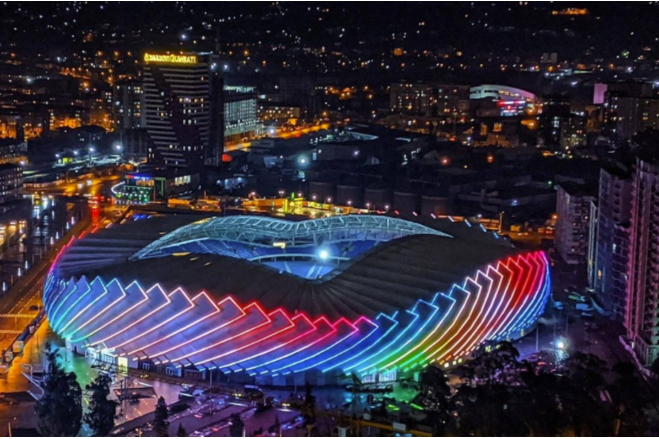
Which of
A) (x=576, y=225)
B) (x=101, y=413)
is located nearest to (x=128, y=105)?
(x=576, y=225)

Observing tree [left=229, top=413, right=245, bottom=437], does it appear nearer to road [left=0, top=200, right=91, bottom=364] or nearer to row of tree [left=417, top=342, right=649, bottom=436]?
row of tree [left=417, top=342, right=649, bottom=436]

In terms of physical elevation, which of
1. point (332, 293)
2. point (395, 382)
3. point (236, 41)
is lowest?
point (395, 382)

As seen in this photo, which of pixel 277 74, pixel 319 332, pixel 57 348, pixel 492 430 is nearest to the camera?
pixel 492 430

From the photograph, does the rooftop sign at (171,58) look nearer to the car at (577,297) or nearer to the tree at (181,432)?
the car at (577,297)

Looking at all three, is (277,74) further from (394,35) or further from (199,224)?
(199,224)

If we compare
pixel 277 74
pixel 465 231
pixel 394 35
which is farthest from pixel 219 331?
pixel 394 35

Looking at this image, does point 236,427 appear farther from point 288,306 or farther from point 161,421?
point 288,306
